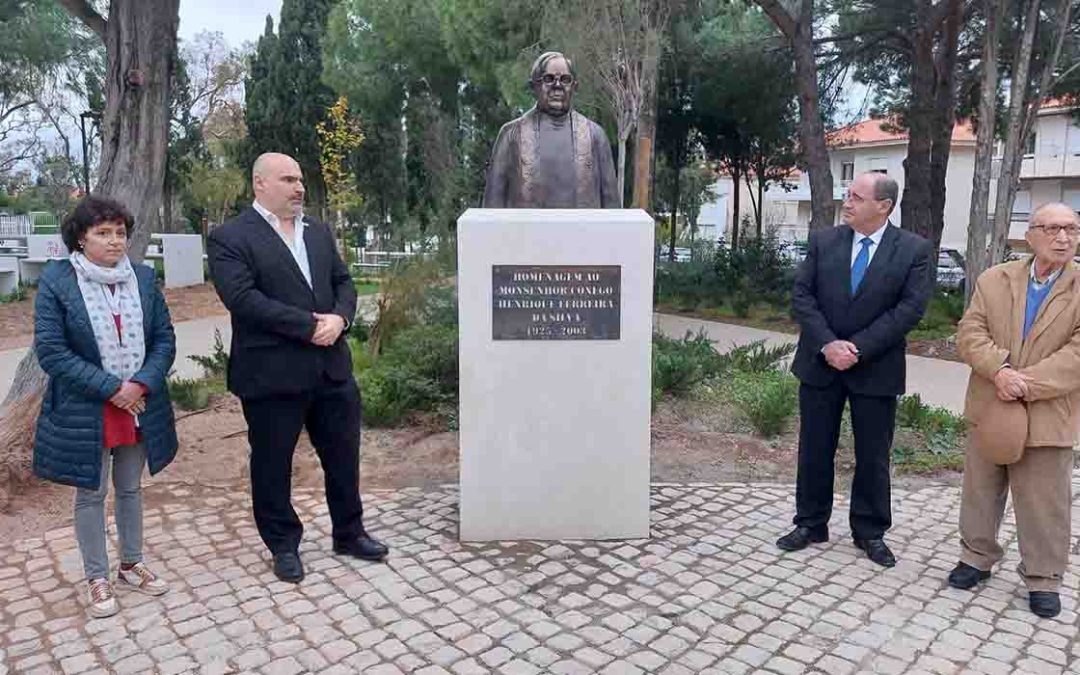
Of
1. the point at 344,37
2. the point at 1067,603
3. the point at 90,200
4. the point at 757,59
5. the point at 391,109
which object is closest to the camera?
the point at 90,200

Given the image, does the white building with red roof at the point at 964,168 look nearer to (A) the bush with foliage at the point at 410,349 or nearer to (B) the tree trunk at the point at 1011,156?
(B) the tree trunk at the point at 1011,156

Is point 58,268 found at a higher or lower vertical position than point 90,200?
lower

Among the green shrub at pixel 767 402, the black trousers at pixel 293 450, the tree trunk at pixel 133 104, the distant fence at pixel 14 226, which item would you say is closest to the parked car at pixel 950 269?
the green shrub at pixel 767 402

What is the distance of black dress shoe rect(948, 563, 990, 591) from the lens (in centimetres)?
388

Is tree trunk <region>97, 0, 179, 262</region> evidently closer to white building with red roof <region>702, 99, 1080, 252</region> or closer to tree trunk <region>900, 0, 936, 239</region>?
tree trunk <region>900, 0, 936, 239</region>

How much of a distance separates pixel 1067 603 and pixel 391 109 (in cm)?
2375

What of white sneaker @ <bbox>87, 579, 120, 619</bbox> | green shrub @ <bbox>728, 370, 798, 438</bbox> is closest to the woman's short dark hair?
white sneaker @ <bbox>87, 579, 120, 619</bbox>

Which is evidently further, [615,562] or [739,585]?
[615,562]

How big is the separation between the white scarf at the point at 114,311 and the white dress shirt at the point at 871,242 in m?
3.18

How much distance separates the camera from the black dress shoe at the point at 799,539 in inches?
169

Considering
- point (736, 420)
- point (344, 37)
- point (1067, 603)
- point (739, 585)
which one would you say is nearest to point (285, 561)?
point (739, 585)

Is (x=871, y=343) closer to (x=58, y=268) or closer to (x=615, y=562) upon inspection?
(x=615, y=562)

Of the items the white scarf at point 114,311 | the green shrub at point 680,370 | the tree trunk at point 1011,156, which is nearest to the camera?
the white scarf at point 114,311

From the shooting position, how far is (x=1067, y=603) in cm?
374
